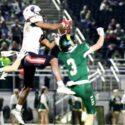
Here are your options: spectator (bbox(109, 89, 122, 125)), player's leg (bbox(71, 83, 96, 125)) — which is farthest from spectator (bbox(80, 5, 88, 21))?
player's leg (bbox(71, 83, 96, 125))

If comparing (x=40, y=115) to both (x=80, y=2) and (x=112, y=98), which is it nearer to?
(x=112, y=98)

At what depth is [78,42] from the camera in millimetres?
30172

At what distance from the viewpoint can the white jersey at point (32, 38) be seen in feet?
56.6

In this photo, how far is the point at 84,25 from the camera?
3219cm

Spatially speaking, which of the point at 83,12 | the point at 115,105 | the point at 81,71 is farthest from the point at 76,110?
the point at 81,71

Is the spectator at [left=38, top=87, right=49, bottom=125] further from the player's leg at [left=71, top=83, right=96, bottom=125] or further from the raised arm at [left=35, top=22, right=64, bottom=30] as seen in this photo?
the player's leg at [left=71, top=83, right=96, bottom=125]

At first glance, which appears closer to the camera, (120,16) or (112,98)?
(112,98)

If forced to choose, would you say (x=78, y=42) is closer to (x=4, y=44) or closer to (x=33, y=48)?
(x=4, y=44)

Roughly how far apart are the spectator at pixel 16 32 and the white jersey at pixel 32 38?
12.8m

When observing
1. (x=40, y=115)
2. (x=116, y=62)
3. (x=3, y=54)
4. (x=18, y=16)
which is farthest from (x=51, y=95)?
(x=3, y=54)

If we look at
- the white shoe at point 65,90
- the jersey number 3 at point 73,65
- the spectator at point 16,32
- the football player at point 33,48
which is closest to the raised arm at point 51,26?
the football player at point 33,48

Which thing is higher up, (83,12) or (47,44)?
(83,12)

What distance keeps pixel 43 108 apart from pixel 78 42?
13.8 feet

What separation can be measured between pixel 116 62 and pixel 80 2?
14.4ft
